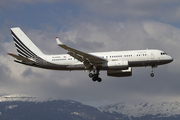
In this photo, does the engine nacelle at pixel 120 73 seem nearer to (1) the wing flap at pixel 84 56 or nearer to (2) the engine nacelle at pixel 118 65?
(2) the engine nacelle at pixel 118 65

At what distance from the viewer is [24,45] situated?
6512 centimetres

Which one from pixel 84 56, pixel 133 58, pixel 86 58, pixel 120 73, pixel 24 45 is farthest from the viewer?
pixel 24 45

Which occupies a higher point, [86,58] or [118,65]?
[86,58]

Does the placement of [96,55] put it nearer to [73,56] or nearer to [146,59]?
[73,56]

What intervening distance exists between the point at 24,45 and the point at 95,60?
16.8m

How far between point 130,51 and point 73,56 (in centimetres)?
1083

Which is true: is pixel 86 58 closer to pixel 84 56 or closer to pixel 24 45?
pixel 84 56

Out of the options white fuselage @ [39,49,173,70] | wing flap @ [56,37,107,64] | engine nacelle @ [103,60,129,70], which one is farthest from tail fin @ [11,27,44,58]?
engine nacelle @ [103,60,129,70]

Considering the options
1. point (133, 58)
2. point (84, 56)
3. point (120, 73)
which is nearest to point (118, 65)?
point (133, 58)

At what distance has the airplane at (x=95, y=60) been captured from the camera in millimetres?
57344

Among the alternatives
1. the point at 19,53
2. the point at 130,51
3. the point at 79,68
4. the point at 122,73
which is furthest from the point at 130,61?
the point at 19,53

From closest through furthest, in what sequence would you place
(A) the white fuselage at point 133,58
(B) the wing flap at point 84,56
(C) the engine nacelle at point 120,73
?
(B) the wing flap at point 84,56, (A) the white fuselage at point 133,58, (C) the engine nacelle at point 120,73

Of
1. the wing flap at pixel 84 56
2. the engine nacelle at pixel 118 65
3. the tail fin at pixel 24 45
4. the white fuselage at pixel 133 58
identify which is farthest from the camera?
the tail fin at pixel 24 45

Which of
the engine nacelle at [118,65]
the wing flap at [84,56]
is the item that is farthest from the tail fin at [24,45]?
the engine nacelle at [118,65]
